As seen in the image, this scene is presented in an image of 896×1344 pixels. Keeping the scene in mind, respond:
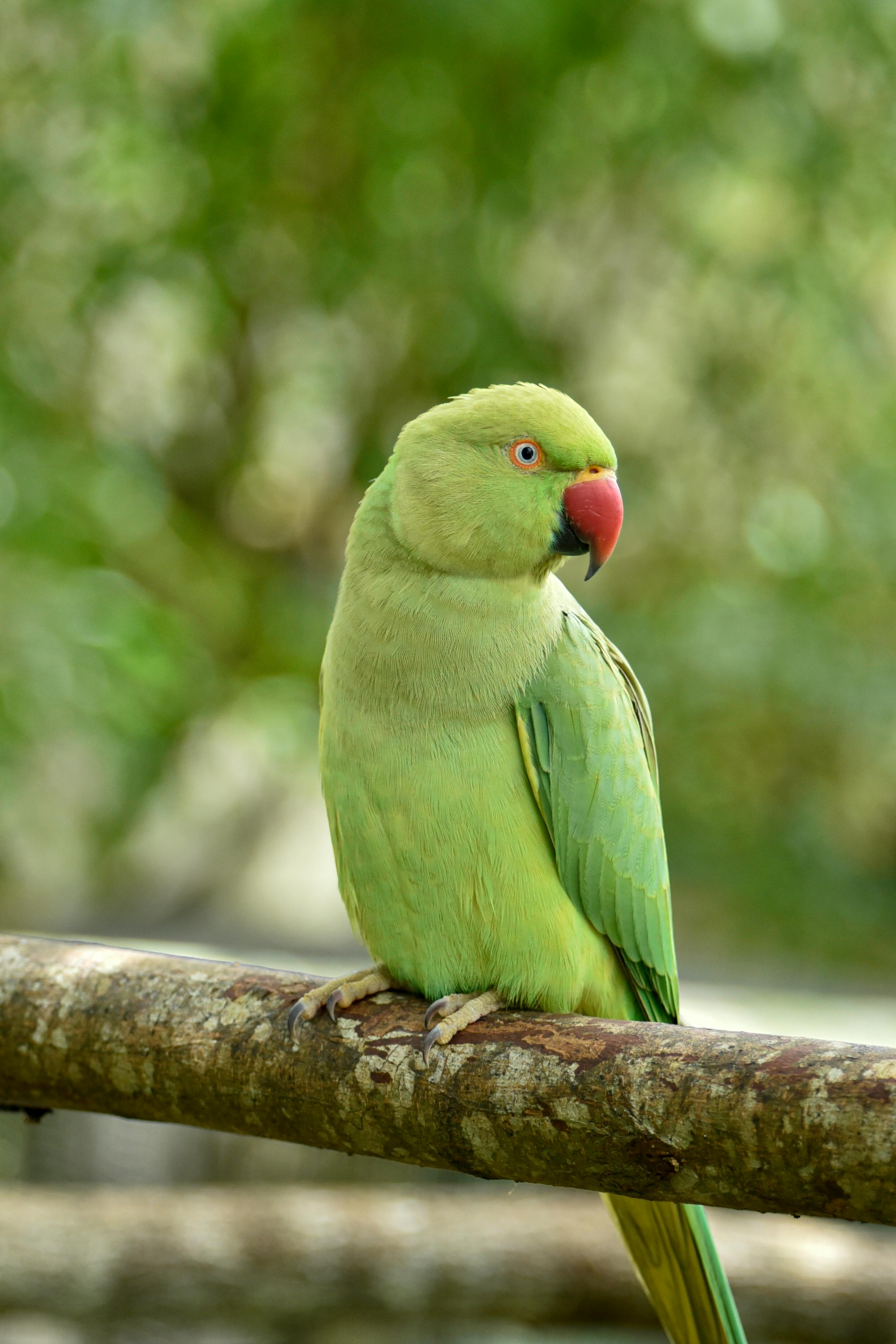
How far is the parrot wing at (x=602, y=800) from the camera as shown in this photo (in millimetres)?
2549

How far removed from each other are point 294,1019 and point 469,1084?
44cm

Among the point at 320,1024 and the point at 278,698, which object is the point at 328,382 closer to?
the point at 278,698

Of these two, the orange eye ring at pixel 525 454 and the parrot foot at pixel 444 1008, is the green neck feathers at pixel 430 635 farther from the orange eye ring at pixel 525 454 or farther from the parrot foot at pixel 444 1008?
the parrot foot at pixel 444 1008

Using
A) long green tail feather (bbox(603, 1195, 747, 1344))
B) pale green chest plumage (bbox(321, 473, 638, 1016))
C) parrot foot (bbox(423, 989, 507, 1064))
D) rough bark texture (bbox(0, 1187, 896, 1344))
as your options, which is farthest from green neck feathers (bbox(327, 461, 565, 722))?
rough bark texture (bbox(0, 1187, 896, 1344))

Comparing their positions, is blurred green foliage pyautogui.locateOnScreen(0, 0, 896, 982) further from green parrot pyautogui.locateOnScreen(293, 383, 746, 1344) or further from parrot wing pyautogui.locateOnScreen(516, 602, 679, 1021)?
parrot wing pyautogui.locateOnScreen(516, 602, 679, 1021)

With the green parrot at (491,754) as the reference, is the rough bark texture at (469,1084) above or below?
below

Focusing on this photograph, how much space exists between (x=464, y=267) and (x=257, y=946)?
14.5 feet

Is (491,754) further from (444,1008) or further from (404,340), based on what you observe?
(404,340)

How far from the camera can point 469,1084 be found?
7.36 ft

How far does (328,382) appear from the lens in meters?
7.74

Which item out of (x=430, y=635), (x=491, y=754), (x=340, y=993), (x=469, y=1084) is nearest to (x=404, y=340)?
(x=430, y=635)

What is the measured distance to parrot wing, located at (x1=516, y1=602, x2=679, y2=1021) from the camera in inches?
100

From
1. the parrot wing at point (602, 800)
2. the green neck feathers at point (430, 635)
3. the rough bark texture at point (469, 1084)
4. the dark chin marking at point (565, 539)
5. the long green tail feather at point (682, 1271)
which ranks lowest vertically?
the long green tail feather at point (682, 1271)

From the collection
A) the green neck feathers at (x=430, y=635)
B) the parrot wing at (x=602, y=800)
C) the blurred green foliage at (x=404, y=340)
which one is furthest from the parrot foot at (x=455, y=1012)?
the blurred green foliage at (x=404, y=340)
